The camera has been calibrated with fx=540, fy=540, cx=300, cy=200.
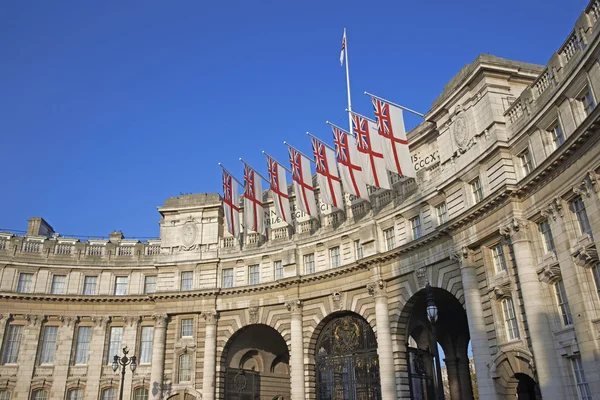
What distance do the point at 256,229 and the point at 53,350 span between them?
66.6ft

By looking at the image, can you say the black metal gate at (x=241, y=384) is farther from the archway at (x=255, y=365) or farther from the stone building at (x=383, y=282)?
the stone building at (x=383, y=282)

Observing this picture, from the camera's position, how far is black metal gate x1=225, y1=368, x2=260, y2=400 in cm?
4394

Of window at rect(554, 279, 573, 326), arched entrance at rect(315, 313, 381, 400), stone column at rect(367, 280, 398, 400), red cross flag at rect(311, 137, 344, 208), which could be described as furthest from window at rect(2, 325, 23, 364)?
window at rect(554, 279, 573, 326)

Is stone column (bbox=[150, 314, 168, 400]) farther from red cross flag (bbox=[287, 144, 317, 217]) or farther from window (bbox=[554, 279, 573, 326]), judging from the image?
window (bbox=[554, 279, 573, 326])

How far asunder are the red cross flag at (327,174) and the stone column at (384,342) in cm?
663

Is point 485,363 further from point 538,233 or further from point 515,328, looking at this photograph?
point 538,233

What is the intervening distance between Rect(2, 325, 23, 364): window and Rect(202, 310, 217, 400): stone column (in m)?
15.8

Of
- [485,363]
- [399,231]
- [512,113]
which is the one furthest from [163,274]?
[512,113]

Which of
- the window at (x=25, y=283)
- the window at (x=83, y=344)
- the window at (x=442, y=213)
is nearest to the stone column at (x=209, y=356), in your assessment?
the window at (x=83, y=344)

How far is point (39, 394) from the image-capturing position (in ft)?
145

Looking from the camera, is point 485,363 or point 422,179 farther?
point 422,179

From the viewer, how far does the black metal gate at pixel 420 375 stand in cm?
3737

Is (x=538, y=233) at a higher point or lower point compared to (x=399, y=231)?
lower

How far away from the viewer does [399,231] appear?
125 ft
